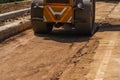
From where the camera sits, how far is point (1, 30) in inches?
498

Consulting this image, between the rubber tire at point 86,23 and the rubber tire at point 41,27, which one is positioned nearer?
the rubber tire at point 86,23

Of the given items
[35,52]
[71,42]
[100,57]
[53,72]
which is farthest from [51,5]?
[53,72]

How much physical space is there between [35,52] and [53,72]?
7.23 feet

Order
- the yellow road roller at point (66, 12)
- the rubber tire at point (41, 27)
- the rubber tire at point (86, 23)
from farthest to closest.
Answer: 1. the rubber tire at point (41, 27)
2. the rubber tire at point (86, 23)
3. the yellow road roller at point (66, 12)

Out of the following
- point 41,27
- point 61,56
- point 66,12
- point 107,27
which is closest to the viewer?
point 61,56

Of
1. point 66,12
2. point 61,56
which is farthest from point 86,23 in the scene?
point 61,56

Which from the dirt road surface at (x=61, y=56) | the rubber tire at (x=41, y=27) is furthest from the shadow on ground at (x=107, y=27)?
the rubber tire at (x=41, y=27)

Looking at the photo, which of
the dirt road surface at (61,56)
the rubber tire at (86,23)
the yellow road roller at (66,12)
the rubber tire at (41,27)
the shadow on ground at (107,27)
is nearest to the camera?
the dirt road surface at (61,56)

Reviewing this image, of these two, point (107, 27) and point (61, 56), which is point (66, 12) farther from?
point (107, 27)

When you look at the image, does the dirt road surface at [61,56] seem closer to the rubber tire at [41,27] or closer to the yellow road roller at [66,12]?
the rubber tire at [41,27]

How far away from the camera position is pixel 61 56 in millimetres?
10438

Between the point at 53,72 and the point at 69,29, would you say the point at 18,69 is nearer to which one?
the point at 53,72

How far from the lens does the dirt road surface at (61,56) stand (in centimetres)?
857

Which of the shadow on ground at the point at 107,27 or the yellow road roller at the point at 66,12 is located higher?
the yellow road roller at the point at 66,12
